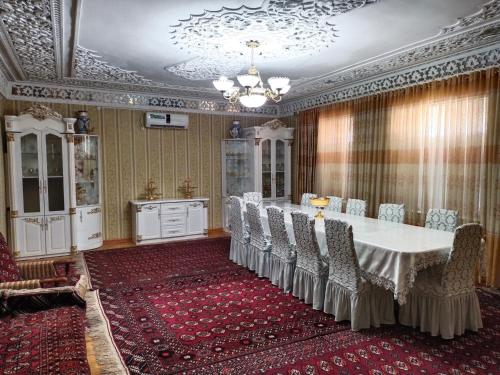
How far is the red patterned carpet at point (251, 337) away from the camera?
8.13 feet

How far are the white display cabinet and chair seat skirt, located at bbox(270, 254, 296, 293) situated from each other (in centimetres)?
319

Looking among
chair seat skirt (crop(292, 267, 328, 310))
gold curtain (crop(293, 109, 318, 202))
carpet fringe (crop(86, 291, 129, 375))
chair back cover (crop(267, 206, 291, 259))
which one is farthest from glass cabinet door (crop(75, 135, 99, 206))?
chair seat skirt (crop(292, 267, 328, 310))

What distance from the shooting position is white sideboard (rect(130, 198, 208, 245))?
19.8 ft

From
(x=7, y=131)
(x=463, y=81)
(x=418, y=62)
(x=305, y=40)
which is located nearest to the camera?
(x=305, y=40)

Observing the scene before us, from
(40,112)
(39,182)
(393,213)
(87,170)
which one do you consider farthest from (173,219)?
(393,213)

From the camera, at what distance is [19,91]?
17.6 ft

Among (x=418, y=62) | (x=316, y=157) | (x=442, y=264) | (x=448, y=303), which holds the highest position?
(x=418, y=62)

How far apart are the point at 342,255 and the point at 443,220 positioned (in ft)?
4.39

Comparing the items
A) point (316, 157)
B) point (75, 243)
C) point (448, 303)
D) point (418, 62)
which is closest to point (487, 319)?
point (448, 303)

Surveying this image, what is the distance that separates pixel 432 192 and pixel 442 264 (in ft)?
6.12

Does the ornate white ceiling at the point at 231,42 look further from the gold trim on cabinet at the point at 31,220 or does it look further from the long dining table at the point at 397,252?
the long dining table at the point at 397,252

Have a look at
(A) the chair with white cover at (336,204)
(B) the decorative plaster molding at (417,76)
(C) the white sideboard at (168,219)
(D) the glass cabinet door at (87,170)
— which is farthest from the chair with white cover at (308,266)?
(D) the glass cabinet door at (87,170)

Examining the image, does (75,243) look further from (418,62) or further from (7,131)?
(418,62)

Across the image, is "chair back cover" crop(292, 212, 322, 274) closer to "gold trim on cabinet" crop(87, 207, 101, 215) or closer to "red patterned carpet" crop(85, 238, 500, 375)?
"red patterned carpet" crop(85, 238, 500, 375)
